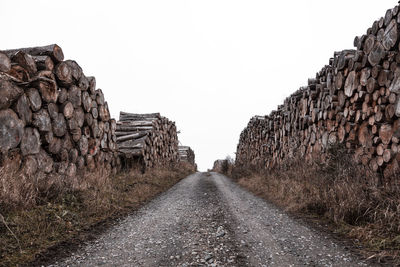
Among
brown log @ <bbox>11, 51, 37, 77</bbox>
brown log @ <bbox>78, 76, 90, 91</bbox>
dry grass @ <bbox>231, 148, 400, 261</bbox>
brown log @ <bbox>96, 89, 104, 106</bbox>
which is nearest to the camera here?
dry grass @ <bbox>231, 148, 400, 261</bbox>

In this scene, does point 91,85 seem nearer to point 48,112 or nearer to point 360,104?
point 48,112

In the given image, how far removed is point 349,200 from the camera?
4.03 m

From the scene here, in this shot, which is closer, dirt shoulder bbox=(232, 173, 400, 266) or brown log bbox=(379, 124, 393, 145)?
dirt shoulder bbox=(232, 173, 400, 266)

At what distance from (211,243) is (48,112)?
4.19 m

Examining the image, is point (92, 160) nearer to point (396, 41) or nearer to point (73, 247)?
point (73, 247)

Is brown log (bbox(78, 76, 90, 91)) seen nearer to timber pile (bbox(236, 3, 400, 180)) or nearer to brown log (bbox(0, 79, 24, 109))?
brown log (bbox(0, 79, 24, 109))

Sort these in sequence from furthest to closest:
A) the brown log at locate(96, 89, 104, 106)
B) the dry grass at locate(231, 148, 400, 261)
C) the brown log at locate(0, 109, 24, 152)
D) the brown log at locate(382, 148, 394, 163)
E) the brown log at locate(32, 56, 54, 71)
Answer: the brown log at locate(96, 89, 104, 106)
the brown log at locate(32, 56, 54, 71)
the brown log at locate(382, 148, 394, 163)
the brown log at locate(0, 109, 24, 152)
the dry grass at locate(231, 148, 400, 261)

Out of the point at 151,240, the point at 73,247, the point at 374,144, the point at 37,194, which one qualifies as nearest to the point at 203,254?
the point at 151,240

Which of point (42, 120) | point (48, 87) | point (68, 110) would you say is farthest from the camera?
point (68, 110)

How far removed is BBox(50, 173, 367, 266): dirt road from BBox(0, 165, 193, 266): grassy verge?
1.31ft

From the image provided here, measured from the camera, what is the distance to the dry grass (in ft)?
10.5

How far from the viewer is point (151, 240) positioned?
137 inches

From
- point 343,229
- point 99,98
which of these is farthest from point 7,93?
point 343,229

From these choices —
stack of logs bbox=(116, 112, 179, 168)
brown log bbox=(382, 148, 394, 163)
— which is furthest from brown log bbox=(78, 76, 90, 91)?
brown log bbox=(382, 148, 394, 163)
